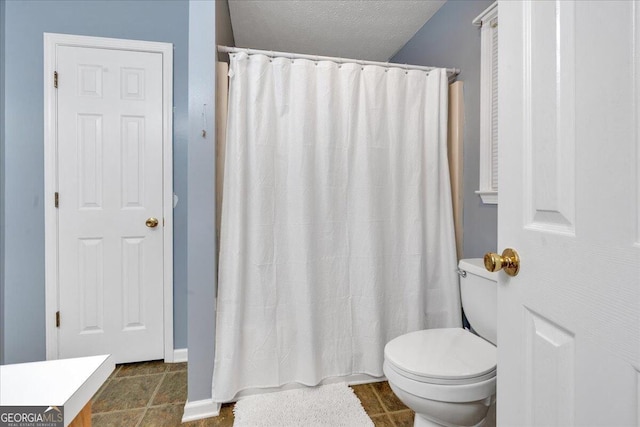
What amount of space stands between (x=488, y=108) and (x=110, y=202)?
7.61 ft

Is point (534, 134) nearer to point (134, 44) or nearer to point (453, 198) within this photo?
point (453, 198)

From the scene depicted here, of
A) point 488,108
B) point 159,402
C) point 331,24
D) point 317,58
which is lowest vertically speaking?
point 159,402

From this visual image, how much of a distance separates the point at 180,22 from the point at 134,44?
1.09 ft

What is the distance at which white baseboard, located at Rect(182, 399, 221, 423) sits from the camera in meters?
1.59

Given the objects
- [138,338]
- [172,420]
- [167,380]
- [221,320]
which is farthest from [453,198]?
[138,338]

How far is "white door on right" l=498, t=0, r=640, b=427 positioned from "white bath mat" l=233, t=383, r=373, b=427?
990mm

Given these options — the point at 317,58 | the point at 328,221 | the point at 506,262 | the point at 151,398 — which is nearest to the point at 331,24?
the point at 317,58

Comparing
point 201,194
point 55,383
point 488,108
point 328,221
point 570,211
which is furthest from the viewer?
point 328,221

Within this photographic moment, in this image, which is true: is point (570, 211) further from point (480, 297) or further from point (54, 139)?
point (54, 139)

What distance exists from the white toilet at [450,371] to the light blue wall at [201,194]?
0.90 meters

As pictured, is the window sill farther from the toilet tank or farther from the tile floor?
the tile floor

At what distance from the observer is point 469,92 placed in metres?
1.87

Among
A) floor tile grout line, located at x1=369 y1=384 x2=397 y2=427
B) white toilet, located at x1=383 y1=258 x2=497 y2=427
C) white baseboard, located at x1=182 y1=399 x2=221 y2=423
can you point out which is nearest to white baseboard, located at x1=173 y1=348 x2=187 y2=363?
white baseboard, located at x1=182 y1=399 x2=221 y2=423

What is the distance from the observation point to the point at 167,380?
77.9 inches
